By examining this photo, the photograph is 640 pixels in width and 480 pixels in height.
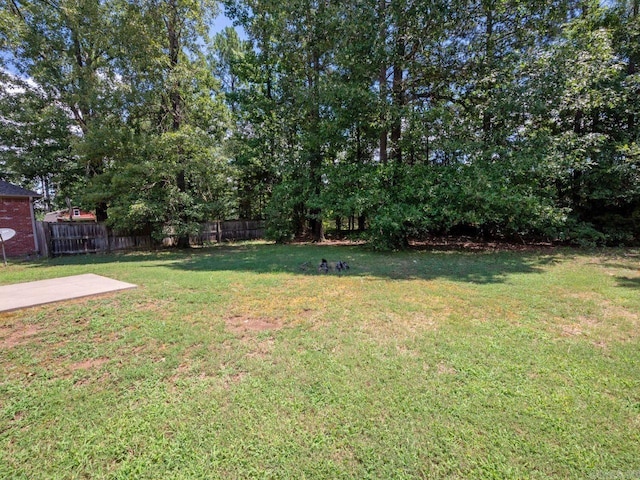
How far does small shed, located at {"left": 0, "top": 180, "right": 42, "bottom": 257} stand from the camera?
1020cm

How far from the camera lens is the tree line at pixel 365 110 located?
7992mm

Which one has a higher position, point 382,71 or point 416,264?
point 382,71

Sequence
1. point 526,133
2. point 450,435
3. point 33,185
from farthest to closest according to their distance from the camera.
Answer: point 33,185, point 526,133, point 450,435

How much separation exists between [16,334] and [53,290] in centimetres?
185

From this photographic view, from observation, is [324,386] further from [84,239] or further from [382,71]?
[84,239]

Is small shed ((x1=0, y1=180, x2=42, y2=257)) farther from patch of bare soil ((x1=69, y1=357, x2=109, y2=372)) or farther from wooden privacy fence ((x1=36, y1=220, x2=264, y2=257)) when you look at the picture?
patch of bare soil ((x1=69, y1=357, x2=109, y2=372))

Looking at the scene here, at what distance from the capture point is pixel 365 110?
9.16 metres

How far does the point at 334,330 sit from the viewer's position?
3279 mm

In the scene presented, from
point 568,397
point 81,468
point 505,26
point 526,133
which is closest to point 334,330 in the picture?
point 568,397

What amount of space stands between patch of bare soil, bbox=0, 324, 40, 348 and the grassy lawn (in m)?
0.02

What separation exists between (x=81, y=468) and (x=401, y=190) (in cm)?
904

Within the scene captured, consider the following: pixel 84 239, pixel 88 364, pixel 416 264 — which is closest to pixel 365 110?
pixel 416 264

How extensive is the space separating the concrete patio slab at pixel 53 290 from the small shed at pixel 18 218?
7.48 meters

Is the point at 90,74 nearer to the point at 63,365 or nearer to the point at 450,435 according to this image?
the point at 63,365
